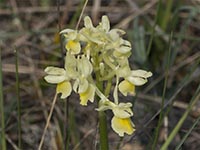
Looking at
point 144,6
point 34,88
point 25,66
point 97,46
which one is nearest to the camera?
point 97,46

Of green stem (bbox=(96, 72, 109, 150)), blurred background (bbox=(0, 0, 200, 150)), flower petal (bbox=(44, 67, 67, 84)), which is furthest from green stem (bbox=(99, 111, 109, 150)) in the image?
blurred background (bbox=(0, 0, 200, 150))

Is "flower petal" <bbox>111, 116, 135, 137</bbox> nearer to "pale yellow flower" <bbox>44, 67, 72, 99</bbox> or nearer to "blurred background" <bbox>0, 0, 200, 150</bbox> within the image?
"pale yellow flower" <bbox>44, 67, 72, 99</bbox>

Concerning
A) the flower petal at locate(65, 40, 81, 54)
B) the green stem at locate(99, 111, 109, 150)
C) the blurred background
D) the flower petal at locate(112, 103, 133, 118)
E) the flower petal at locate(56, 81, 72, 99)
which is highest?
the flower petal at locate(65, 40, 81, 54)

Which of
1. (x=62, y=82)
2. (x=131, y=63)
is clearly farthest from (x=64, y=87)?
(x=131, y=63)

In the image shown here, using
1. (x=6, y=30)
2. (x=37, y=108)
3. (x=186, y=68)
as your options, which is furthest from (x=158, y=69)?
(x=6, y=30)

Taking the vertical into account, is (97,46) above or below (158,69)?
above

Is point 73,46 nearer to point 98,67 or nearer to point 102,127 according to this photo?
point 98,67

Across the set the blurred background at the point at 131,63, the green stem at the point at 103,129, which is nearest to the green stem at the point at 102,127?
the green stem at the point at 103,129

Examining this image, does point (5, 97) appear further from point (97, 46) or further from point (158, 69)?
point (97, 46)
